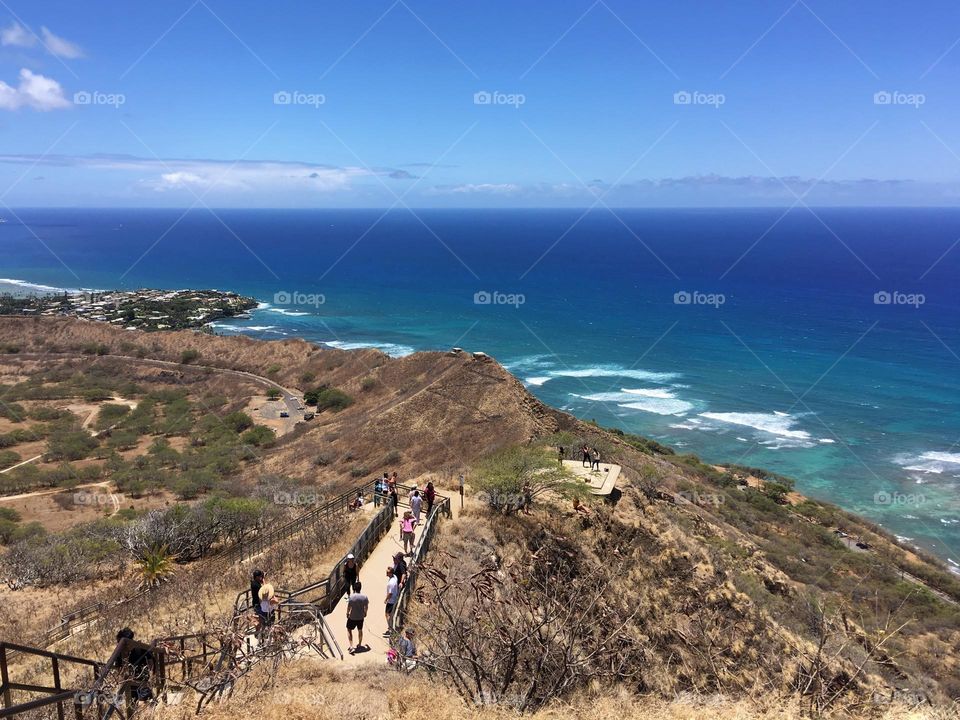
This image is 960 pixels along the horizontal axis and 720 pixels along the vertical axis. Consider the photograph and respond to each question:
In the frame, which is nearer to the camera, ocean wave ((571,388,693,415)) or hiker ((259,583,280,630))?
hiker ((259,583,280,630))

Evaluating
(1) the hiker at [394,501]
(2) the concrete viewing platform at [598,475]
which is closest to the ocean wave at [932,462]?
(2) the concrete viewing platform at [598,475]

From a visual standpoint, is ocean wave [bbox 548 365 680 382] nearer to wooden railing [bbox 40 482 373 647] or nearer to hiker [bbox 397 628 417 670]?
wooden railing [bbox 40 482 373 647]

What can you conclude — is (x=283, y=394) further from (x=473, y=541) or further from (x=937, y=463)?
(x=937, y=463)

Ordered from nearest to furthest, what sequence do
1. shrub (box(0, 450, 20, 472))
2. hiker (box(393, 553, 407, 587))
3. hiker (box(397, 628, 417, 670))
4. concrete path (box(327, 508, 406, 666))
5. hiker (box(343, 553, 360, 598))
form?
hiker (box(397, 628, 417, 670)) < concrete path (box(327, 508, 406, 666)) < hiker (box(343, 553, 360, 598)) < hiker (box(393, 553, 407, 587)) < shrub (box(0, 450, 20, 472))

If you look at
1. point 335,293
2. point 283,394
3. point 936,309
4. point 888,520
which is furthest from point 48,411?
point 936,309

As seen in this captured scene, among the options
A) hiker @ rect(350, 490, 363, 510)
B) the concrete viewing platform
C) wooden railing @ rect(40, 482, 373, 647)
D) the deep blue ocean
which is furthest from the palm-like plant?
the deep blue ocean

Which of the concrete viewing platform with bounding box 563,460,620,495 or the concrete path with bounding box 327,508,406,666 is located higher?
the concrete viewing platform with bounding box 563,460,620,495

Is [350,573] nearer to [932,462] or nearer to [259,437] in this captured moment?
[259,437]
